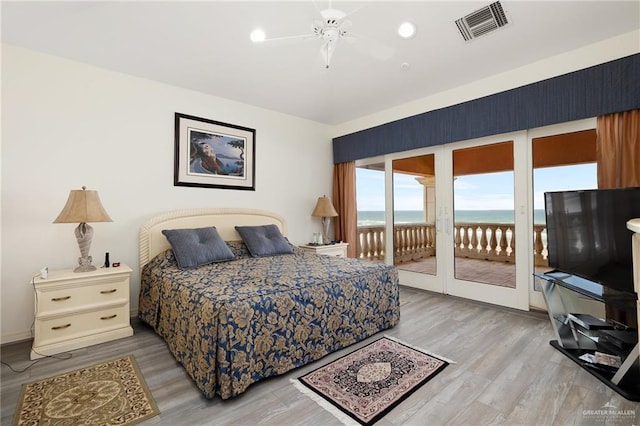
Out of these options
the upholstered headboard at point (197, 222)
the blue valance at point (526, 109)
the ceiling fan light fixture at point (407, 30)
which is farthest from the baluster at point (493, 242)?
the upholstered headboard at point (197, 222)

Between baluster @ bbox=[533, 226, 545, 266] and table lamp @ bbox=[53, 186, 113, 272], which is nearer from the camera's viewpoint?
table lamp @ bbox=[53, 186, 113, 272]

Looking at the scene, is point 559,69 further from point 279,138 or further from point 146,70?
point 146,70

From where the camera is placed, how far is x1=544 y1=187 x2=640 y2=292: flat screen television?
2.00 m

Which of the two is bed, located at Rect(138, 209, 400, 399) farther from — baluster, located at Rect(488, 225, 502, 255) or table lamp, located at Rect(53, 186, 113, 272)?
baluster, located at Rect(488, 225, 502, 255)

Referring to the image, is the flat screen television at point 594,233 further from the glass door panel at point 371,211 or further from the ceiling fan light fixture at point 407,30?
the glass door panel at point 371,211

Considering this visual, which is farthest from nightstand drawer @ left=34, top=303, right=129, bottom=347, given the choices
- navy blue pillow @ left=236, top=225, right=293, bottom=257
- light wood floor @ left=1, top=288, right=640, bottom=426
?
navy blue pillow @ left=236, top=225, right=293, bottom=257

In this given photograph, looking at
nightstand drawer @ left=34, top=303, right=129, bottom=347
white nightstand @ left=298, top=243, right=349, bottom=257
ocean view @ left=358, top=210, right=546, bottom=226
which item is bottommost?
nightstand drawer @ left=34, top=303, right=129, bottom=347

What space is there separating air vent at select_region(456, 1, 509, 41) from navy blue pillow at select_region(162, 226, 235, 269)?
2997 millimetres

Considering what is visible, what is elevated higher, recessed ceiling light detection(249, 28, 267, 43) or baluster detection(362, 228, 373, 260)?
recessed ceiling light detection(249, 28, 267, 43)

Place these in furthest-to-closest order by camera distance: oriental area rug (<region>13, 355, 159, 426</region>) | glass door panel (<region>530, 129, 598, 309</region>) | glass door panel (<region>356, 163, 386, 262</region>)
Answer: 1. glass door panel (<region>356, 163, 386, 262</region>)
2. glass door panel (<region>530, 129, 598, 309</region>)
3. oriental area rug (<region>13, 355, 159, 426</region>)

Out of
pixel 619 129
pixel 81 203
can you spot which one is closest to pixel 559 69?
pixel 619 129

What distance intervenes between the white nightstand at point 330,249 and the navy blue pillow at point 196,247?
1408 millimetres

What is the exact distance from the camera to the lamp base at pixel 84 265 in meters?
2.64

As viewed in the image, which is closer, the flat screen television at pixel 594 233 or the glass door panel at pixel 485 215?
the flat screen television at pixel 594 233
